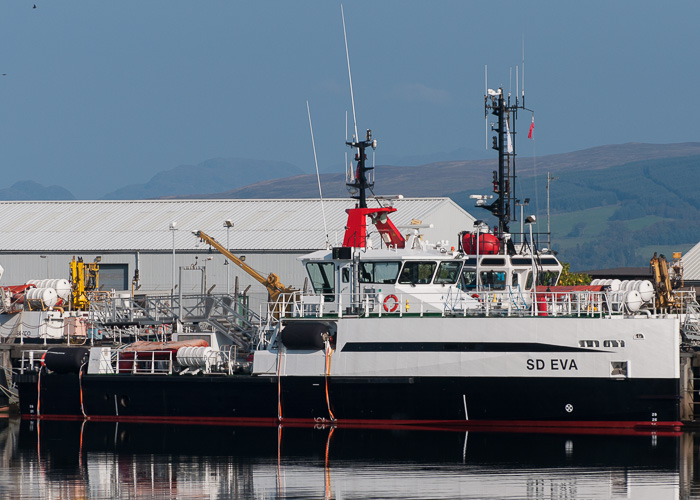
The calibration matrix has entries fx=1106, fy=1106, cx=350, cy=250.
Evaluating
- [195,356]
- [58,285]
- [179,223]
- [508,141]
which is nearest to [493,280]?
[508,141]

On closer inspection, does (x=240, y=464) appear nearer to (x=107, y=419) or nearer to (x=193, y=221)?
(x=107, y=419)

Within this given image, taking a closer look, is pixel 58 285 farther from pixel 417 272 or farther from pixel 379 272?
pixel 417 272

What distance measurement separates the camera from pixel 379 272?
1207 inches

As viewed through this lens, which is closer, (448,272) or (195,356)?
(448,272)

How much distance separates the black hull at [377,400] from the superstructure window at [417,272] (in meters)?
2.90

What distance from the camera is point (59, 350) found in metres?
33.0

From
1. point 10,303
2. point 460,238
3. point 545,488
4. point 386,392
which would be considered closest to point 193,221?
point 10,303

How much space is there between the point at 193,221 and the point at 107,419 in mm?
30054

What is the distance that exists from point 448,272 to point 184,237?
99.8 feet

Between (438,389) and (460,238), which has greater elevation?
(460,238)

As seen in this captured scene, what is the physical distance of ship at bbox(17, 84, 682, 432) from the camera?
92.8 feet

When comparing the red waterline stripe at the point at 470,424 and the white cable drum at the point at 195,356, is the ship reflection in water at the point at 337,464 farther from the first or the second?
the white cable drum at the point at 195,356

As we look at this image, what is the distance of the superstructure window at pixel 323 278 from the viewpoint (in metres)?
31.2

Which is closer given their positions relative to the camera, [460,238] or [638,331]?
[638,331]
